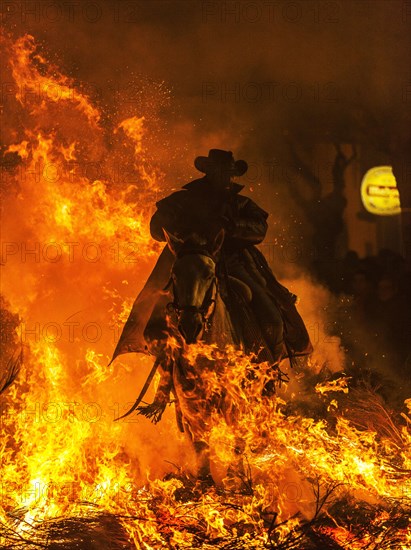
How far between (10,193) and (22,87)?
192 centimetres

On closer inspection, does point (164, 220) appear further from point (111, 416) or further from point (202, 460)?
point (111, 416)

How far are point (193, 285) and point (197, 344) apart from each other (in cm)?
57

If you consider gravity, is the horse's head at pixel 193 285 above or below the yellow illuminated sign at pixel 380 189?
below

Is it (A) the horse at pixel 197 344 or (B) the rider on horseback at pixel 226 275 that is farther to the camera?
(B) the rider on horseback at pixel 226 275

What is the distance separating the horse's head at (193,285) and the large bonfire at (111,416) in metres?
0.41

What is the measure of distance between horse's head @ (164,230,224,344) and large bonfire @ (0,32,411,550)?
1.35 feet

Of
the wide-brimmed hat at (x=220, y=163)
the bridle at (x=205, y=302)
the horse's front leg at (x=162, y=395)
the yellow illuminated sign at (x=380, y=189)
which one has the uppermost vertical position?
the yellow illuminated sign at (x=380, y=189)

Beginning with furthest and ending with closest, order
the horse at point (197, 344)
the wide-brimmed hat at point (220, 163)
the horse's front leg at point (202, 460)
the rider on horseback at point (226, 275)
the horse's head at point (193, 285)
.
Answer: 1. the wide-brimmed hat at point (220, 163)
2. the rider on horseback at point (226, 275)
3. the horse's front leg at point (202, 460)
4. the horse at point (197, 344)
5. the horse's head at point (193, 285)

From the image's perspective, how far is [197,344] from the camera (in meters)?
7.35

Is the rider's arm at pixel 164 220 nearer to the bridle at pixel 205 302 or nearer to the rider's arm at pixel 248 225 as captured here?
the rider's arm at pixel 248 225

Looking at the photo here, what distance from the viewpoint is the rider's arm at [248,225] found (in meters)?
8.93

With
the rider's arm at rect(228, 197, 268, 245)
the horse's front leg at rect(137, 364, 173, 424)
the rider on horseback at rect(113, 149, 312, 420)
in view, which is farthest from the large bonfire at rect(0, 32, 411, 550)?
the rider's arm at rect(228, 197, 268, 245)

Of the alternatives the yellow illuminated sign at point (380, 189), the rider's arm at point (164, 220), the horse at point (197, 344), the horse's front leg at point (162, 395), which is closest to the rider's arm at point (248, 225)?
the rider's arm at point (164, 220)

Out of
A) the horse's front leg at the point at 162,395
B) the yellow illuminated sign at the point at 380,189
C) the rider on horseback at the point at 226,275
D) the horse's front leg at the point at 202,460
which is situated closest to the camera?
the horse's front leg at the point at 202,460
